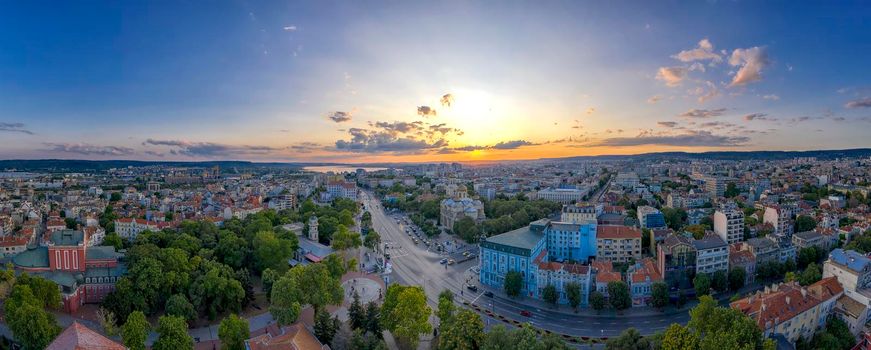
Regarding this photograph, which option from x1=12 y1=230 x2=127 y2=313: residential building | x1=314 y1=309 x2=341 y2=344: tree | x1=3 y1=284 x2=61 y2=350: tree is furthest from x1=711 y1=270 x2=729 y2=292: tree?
x1=12 y1=230 x2=127 y2=313: residential building

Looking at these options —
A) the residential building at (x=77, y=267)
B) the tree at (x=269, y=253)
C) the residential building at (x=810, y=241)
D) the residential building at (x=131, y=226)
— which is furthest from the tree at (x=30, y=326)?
the residential building at (x=810, y=241)

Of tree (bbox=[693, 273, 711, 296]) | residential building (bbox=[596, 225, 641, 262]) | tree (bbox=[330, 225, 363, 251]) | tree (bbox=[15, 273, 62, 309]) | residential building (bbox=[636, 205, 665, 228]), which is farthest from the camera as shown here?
residential building (bbox=[636, 205, 665, 228])

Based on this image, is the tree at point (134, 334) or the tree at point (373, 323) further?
the tree at point (373, 323)

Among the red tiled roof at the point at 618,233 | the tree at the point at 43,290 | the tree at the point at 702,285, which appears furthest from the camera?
the red tiled roof at the point at 618,233

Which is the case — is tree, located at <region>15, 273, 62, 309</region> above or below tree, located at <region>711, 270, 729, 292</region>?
above

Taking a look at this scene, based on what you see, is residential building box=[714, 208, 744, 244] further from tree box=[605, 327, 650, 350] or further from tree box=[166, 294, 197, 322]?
tree box=[166, 294, 197, 322]

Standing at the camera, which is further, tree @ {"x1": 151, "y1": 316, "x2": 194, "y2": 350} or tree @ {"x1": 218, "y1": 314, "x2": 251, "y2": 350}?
tree @ {"x1": 218, "y1": 314, "x2": 251, "y2": 350}

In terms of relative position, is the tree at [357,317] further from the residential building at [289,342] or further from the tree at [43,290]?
the tree at [43,290]
